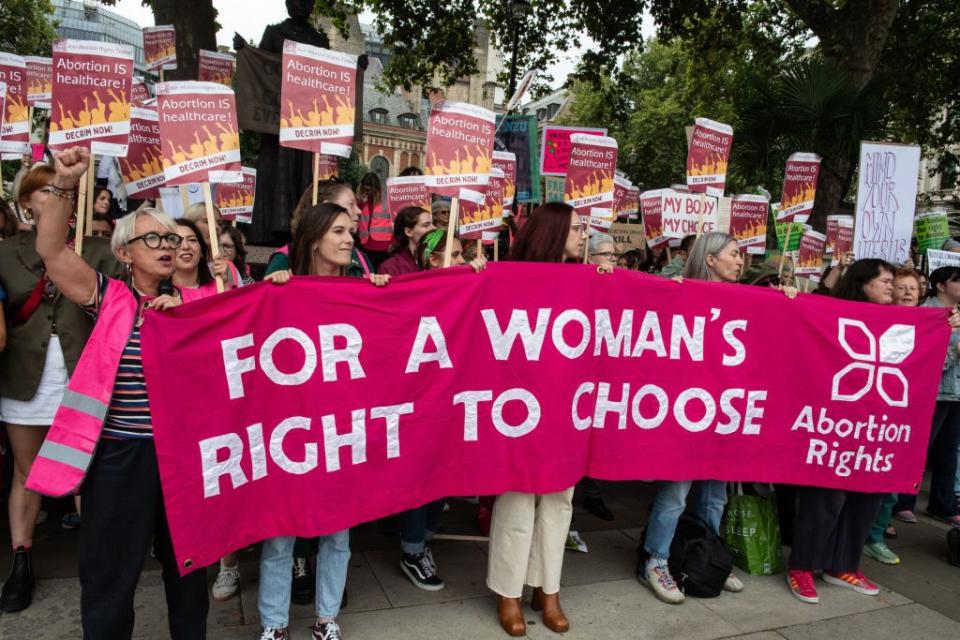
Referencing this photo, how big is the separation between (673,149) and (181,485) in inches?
1569

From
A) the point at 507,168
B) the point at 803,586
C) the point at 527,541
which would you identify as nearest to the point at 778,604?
the point at 803,586

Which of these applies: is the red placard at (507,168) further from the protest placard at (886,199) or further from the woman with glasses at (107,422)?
the woman with glasses at (107,422)

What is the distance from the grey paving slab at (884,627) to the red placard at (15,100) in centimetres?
617

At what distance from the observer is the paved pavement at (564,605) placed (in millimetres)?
3451

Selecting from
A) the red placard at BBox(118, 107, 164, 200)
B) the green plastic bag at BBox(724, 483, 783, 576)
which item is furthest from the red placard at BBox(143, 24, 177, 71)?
the green plastic bag at BBox(724, 483, 783, 576)

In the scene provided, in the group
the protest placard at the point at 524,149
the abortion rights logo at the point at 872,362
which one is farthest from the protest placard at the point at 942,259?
the protest placard at the point at 524,149

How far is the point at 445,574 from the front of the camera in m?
4.13

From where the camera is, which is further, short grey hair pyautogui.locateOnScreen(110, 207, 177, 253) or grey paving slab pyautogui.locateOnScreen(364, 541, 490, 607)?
grey paving slab pyautogui.locateOnScreen(364, 541, 490, 607)

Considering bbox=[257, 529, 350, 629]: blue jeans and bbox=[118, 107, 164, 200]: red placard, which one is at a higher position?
bbox=[118, 107, 164, 200]: red placard

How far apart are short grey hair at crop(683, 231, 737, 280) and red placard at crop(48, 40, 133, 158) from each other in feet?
10.2

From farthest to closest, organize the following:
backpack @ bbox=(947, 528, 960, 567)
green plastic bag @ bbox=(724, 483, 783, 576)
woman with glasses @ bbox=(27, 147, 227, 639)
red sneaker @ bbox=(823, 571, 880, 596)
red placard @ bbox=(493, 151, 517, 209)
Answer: red placard @ bbox=(493, 151, 517, 209) < backpack @ bbox=(947, 528, 960, 567) < green plastic bag @ bbox=(724, 483, 783, 576) < red sneaker @ bbox=(823, 571, 880, 596) < woman with glasses @ bbox=(27, 147, 227, 639)

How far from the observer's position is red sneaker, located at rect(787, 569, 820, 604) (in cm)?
412

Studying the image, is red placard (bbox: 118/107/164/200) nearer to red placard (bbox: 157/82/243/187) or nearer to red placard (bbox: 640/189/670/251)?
red placard (bbox: 157/82/243/187)

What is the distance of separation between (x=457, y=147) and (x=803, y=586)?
3117mm
